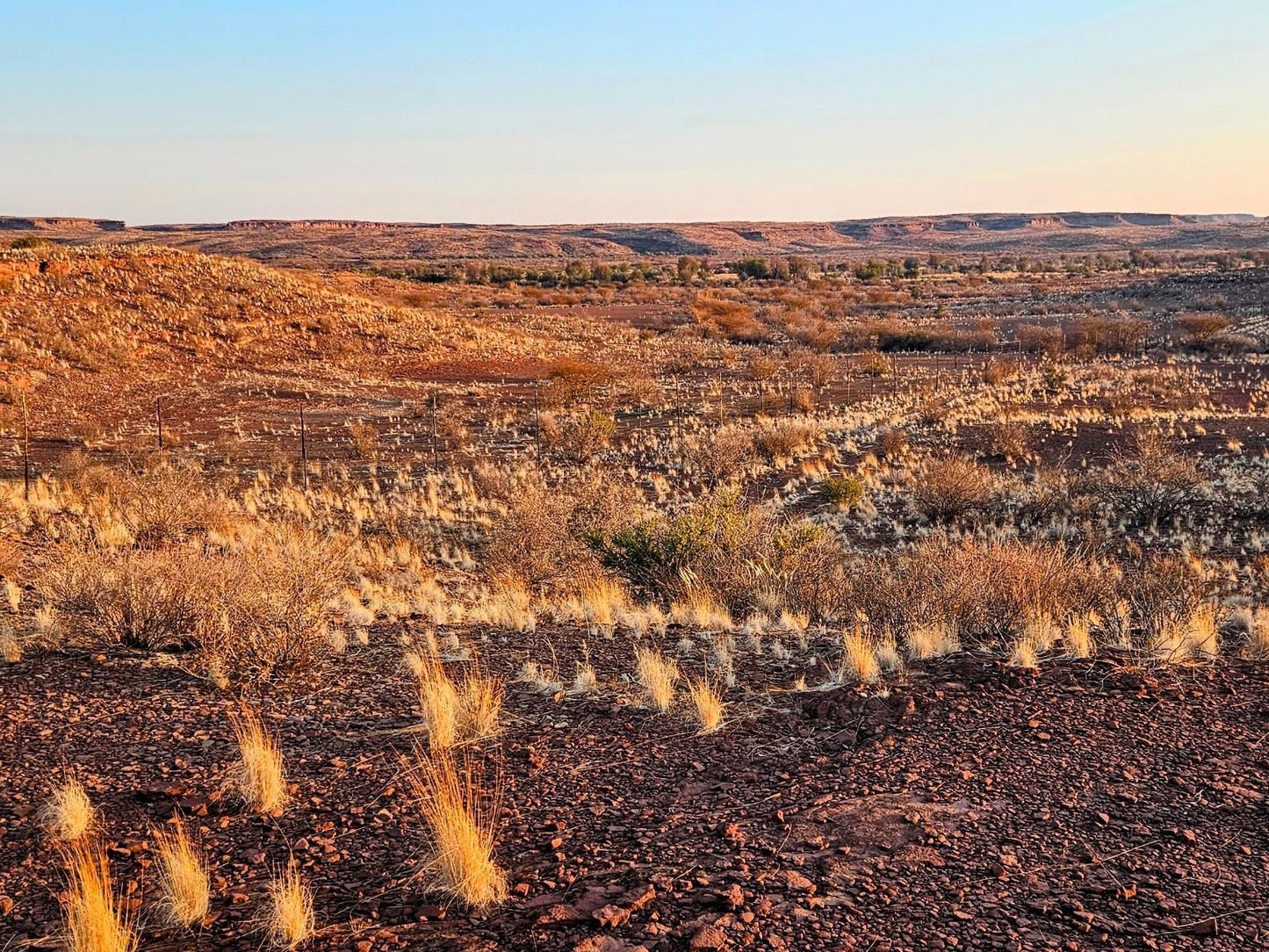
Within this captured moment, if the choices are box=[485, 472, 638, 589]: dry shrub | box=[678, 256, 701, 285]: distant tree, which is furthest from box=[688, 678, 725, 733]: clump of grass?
box=[678, 256, 701, 285]: distant tree

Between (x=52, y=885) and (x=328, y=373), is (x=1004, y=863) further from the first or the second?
(x=328, y=373)

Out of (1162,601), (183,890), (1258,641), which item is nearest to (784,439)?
(1162,601)

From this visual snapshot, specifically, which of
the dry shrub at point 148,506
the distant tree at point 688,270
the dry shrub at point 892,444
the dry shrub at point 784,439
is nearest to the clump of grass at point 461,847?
the dry shrub at point 148,506

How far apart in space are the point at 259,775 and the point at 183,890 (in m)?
1.12

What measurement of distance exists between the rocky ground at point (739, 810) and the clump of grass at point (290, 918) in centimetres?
8

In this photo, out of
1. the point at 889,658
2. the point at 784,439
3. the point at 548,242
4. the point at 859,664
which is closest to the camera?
the point at 859,664

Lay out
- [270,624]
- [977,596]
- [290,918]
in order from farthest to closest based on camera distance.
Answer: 1. [977,596]
2. [270,624]
3. [290,918]

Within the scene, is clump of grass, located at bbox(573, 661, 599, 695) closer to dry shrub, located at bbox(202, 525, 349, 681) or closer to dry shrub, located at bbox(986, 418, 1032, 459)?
dry shrub, located at bbox(202, 525, 349, 681)

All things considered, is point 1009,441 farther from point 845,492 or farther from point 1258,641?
point 1258,641

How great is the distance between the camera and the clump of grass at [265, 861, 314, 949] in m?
3.86

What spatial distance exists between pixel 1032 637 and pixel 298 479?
16579 millimetres

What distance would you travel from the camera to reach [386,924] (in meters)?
4.01

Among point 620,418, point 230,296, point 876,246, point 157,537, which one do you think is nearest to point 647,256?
point 876,246

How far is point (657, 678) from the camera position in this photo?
22.1ft
